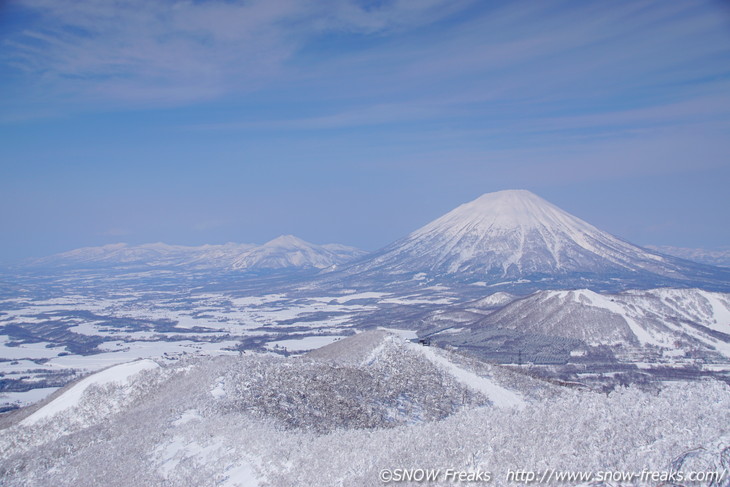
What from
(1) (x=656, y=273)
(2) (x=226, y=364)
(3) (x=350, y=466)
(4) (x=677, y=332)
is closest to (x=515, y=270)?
(1) (x=656, y=273)

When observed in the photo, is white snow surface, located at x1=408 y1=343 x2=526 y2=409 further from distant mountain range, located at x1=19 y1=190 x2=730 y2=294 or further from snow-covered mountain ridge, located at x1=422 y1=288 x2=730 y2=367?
distant mountain range, located at x1=19 y1=190 x2=730 y2=294

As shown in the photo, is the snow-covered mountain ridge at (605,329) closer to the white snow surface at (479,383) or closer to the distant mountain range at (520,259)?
the white snow surface at (479,383)

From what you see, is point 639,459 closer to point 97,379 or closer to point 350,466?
point 350,466

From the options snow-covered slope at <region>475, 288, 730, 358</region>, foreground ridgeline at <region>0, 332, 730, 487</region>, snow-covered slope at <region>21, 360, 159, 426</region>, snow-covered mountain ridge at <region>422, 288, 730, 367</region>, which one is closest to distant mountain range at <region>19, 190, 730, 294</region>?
snow-covered slope at <region>475, 288, 730, 358</region>

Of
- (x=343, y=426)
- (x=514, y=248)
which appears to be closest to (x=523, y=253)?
(x=514, y=248)

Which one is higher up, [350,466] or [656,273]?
[350,466]

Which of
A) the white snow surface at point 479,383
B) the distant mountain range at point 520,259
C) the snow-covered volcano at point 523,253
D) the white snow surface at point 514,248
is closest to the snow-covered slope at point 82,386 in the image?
the white snow surface at point 479,383
